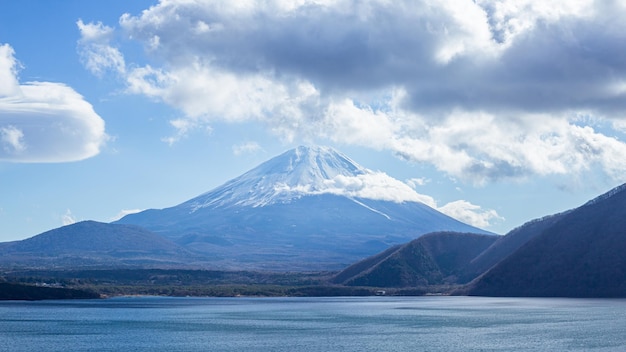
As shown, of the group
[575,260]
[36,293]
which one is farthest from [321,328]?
[36,293]

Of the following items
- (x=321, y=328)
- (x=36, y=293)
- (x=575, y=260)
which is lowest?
(x=321, y=328)

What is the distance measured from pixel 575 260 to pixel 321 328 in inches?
3040

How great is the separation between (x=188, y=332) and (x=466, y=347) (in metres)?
32.6

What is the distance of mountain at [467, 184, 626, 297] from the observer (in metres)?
154

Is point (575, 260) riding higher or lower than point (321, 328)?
higher

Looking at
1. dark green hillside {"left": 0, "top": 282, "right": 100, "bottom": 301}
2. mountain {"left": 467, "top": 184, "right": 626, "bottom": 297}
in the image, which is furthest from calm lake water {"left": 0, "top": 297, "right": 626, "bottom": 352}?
dark green hillside {"left": 0, "top": 282, "right": 100, "bottom": 301}

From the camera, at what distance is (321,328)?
9869 cm

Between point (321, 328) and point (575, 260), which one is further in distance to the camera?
point (575, 260)

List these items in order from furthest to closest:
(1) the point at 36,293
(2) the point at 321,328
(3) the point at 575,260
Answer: (1) the point at 36,293 < (3) the point at 575,260 < (2) the point at 321,328

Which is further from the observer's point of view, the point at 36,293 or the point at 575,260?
the point at 36,293

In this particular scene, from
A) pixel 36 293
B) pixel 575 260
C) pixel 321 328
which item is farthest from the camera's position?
pixel 36 293

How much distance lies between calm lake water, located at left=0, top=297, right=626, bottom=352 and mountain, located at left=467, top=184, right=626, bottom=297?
48.9 feet

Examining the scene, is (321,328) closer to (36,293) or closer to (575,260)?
(575,260)

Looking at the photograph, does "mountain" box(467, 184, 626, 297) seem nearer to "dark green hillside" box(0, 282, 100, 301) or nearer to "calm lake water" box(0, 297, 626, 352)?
"calm lake water" box(0, 297, 626, 352)
